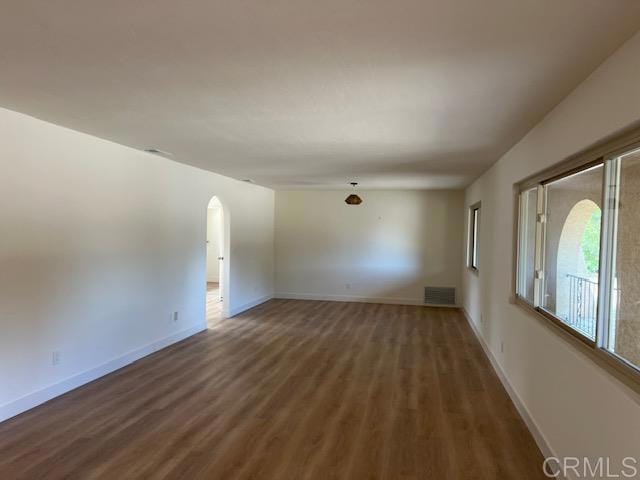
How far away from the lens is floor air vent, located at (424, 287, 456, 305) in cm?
855

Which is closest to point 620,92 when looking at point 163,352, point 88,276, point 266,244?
point 88,276

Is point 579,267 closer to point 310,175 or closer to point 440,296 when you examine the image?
point 310,175

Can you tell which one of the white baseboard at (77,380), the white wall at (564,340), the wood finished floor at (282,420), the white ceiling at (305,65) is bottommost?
the wood finished floor at (282,420)

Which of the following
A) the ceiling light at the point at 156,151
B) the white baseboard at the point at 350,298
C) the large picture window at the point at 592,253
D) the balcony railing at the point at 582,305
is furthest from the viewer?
the white baseboard at the point at 350,298

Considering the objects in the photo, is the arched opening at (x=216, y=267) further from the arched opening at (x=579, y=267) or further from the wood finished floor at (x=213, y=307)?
the arched opening at (x=579, y=267)

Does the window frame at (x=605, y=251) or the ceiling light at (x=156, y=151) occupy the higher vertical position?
the ceiling light at (x=156, y=151)

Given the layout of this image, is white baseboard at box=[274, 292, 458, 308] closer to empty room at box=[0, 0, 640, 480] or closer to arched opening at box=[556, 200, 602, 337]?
empty room at box=[0, 0, 640, 480]

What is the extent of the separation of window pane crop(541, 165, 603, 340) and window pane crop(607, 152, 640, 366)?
18 centimetres

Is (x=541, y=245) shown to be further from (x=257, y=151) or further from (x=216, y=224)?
(x=216, y=224)

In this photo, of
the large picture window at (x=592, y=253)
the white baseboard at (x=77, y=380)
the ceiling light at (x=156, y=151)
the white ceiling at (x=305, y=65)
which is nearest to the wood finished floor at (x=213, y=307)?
the white baseboard at (x=77, y=380)

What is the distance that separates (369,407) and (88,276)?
112 inches

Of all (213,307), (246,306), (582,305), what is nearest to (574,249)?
(582,305)

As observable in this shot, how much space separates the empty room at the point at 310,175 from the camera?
5.99 ft

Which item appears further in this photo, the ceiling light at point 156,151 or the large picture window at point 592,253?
the ceiling light at point 156,151
